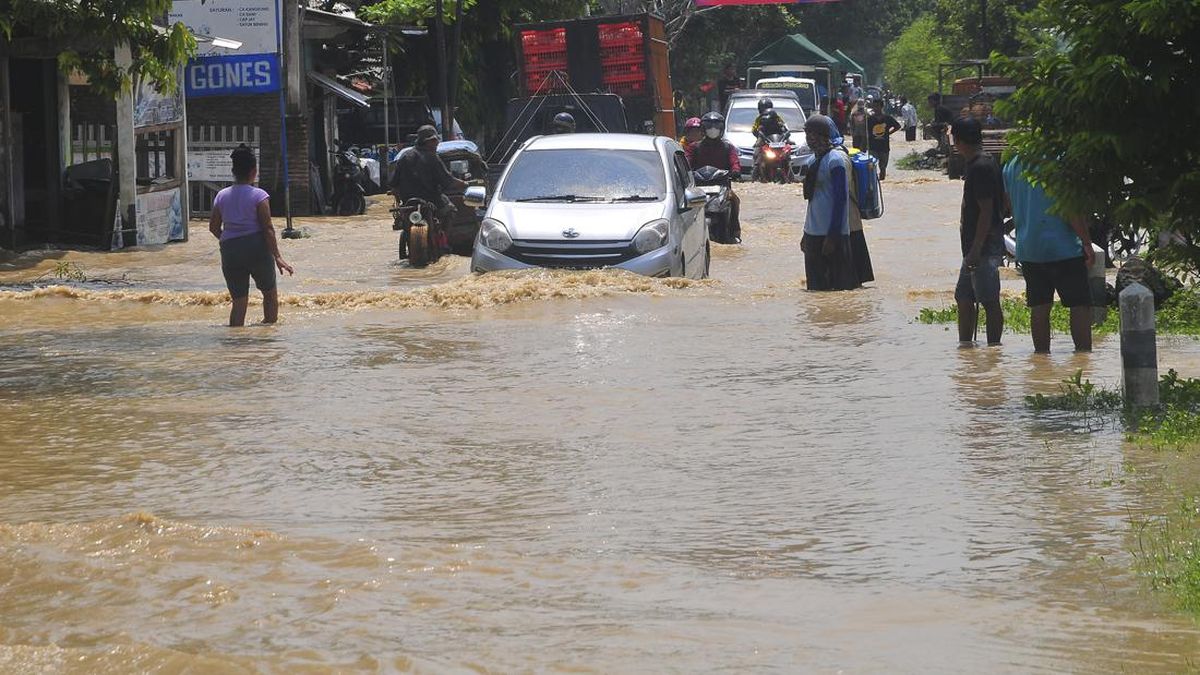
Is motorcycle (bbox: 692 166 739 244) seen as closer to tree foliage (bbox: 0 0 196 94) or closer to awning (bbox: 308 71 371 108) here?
tree foliage (bbox: 0 0 196 94)

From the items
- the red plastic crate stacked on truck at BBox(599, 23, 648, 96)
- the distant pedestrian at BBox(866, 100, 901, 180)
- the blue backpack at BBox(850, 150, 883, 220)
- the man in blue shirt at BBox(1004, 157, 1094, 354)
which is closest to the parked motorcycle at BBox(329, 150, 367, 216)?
the red plastic crate stacked on truck at BBox(599, 23, 648, 96)

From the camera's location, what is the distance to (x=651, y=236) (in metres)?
A: 15.0

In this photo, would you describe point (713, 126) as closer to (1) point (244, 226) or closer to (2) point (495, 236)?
(2) point (495, 236)

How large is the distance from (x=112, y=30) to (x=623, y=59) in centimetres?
1491

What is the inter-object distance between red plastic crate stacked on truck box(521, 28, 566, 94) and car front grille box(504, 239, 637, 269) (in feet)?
46.0

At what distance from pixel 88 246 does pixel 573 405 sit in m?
13.3

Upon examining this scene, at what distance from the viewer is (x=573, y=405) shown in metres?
10.1

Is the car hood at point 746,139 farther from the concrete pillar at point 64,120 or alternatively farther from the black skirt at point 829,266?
the black skirt at point 829,266

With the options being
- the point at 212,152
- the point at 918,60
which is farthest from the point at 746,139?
the point at 918,60

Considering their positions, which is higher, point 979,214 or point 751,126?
point 751,126

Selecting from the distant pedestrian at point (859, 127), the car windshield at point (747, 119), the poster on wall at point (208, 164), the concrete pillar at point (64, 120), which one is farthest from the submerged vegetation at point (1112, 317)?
the car windshield at point (747, 119)

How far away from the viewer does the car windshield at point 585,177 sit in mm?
15414

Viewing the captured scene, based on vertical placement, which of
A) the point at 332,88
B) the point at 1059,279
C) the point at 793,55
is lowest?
the point at 1059,279

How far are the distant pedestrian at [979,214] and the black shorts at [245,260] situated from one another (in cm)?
522
